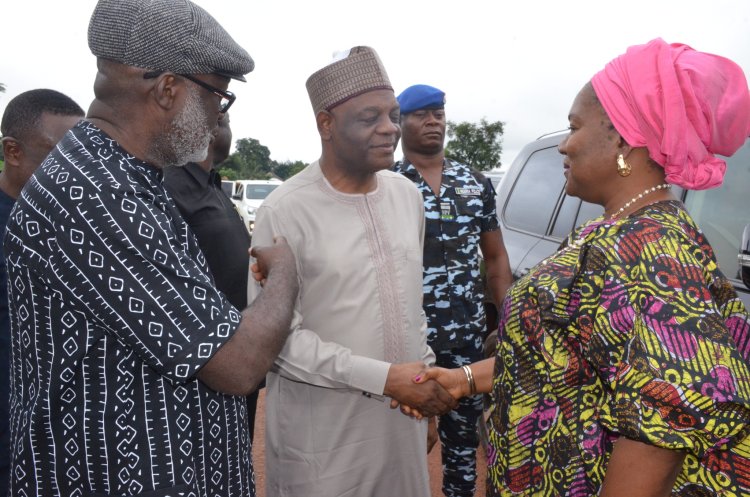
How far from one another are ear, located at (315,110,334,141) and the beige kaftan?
19cm

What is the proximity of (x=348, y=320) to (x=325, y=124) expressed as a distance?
81 cm

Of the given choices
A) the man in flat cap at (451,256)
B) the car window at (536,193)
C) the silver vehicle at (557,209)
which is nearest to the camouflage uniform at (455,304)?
the man in flat cap at (451,256)

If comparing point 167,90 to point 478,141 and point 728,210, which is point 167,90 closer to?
point 728,210

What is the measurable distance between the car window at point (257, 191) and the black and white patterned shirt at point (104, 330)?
20783 mm

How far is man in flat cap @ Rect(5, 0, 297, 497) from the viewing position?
1326 mm

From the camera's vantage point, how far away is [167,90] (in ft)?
5.08

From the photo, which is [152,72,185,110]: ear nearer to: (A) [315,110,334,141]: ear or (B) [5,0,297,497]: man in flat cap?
(B) [5,0,297,497]: man in flat cap

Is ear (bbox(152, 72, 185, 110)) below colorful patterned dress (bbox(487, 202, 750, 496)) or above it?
above

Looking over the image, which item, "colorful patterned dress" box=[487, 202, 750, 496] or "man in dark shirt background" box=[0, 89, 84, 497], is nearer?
"colorful patterned dress" box=[487, 202, 750, 496]

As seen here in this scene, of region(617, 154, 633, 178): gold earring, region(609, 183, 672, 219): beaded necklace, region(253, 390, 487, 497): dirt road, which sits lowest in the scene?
region(253, 390, 487, 497): dirt road

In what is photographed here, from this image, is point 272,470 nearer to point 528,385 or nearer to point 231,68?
point 528,385

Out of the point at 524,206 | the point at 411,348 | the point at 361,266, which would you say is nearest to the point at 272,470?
the point at 411,348

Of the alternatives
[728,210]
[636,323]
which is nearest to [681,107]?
[636,323]

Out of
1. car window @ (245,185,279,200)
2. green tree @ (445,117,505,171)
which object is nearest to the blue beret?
car window @ (245,185,279,200)
